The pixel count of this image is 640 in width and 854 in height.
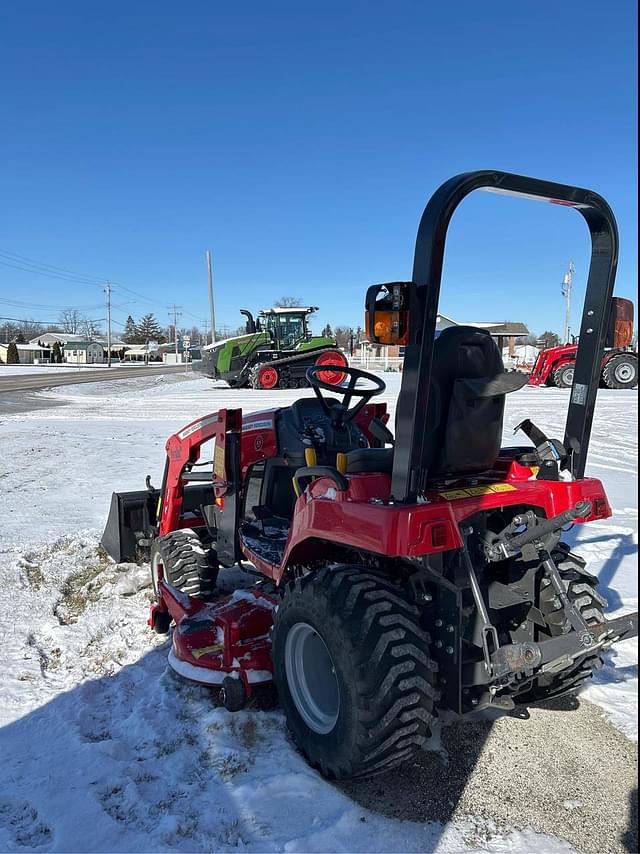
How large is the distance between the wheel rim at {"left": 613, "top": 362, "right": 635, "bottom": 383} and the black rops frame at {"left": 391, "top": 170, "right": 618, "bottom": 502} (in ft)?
54.5

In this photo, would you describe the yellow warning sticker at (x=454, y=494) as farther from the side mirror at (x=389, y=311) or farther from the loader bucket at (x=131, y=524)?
the loader bucket at (x=131, y=524)

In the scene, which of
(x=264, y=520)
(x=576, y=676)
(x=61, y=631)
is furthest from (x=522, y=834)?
Result: (x=61, y=631)

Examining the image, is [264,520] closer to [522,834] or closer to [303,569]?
[303,569]

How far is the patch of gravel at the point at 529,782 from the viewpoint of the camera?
2.29 m

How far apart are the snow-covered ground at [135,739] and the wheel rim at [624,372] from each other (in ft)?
44.8

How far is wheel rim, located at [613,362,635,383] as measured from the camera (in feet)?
58.2

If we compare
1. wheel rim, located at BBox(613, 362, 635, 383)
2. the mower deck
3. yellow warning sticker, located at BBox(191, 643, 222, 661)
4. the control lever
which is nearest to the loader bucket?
the mower deck

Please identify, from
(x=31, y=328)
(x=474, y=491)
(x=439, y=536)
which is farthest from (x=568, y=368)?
(x=31, y=328)

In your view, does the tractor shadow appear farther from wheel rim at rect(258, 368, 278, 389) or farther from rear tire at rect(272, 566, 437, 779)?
wheel rim at rect(258, 368, 278, 389)

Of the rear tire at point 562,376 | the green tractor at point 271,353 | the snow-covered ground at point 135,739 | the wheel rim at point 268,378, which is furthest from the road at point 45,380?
the snow-covered ground at point 135,739

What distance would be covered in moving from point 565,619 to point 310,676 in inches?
43.4

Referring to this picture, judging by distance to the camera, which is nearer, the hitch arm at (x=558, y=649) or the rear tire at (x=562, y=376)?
the hitch arm at (x=558, y=649)

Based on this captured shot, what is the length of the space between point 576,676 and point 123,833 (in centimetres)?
192

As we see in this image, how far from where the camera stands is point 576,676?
277 cm
